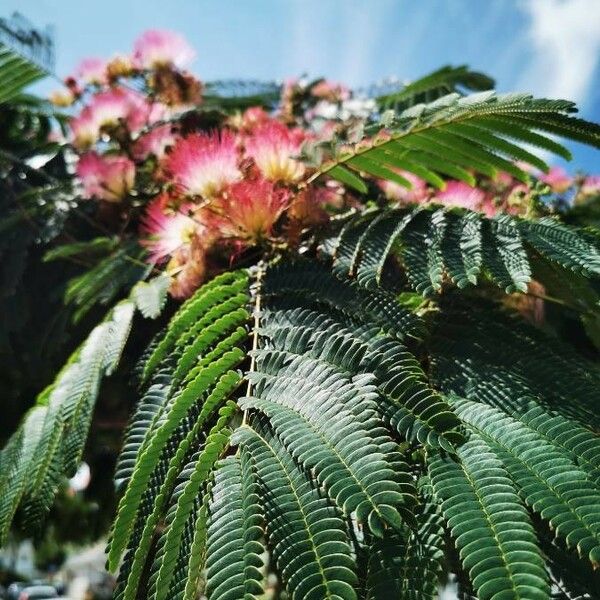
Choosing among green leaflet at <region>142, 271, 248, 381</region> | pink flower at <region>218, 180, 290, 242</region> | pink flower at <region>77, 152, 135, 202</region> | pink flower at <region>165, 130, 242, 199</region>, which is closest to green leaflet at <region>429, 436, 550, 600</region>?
green leaflet at <region>142, 271, 248, 381</region>

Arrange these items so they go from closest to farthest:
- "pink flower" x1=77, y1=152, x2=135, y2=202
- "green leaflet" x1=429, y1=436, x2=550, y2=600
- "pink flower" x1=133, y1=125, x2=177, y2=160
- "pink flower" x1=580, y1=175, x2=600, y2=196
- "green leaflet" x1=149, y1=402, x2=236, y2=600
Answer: "green leaflet" x1=429, y1=436, x2=550, y2=600 → "green leaflet" x1=149, y1=402, x2=236, y2=600 → "pink flower" x1=77, y1=152, x2=135, y2=202 → "pink flower" x1=133, y1=125, x2=177, y2=160 → "pink flower" x1=580, y1=175, x2=600, y2=196

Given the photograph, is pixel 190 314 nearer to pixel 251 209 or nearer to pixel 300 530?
pixel 251 209

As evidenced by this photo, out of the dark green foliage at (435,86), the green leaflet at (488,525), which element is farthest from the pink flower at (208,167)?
the dark green foliage at (435,86)

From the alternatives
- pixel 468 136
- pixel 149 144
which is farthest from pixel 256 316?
pixel 149 144

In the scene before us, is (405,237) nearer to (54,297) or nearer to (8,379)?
(54,297)

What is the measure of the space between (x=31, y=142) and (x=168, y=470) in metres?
1.81

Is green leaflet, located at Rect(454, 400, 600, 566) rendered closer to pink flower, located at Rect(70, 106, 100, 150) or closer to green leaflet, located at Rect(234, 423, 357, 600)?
green leaflet, located at Rect(234, 423, 357, 600)

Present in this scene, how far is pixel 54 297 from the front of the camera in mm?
2029

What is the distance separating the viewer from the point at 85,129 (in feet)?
6.86

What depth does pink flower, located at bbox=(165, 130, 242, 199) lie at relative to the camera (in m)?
1.33

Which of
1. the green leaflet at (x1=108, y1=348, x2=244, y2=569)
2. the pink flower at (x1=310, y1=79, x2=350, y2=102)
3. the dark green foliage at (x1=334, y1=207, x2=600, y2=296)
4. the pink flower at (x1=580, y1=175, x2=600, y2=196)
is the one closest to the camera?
the green leaflet at (x1=108, y1=348, x2=244, y2=569)

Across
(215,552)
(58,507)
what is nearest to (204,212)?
(215,552)

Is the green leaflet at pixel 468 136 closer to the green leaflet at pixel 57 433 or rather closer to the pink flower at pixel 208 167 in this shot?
the pink flower at pixel 208 167

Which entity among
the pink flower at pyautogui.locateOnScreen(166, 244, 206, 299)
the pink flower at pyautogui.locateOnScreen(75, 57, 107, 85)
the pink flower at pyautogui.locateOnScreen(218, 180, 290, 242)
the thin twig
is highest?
the pink flower at pyautogui.locateOnScreen(75, 57, 107, 85)
